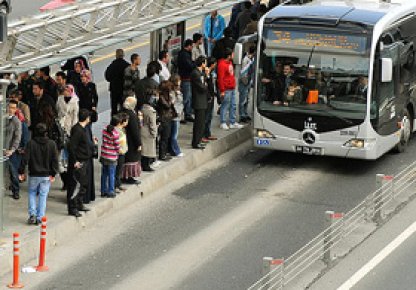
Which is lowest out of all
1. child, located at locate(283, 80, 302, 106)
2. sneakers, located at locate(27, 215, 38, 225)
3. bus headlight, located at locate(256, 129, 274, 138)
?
sneakers, located at locate(27, 215, 38, 225)

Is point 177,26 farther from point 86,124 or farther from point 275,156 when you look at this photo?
point 86,124

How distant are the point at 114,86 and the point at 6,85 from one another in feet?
22.4

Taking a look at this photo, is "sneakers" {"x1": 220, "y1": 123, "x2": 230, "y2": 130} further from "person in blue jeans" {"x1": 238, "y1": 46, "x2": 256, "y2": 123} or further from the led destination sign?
the led destination sign

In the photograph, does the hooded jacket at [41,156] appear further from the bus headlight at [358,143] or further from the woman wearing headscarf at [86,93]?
the bus headlight at [358,143]

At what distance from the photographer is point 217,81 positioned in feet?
86.4

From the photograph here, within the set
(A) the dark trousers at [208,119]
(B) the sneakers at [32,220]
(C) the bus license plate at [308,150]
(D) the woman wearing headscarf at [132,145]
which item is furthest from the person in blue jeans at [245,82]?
(B) the sneakers at [32,220]

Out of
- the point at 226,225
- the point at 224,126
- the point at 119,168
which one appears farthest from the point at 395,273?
the point at 224,126

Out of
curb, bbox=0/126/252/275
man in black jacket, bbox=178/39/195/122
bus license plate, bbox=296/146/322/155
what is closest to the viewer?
curb, bbox=0/126/252/275

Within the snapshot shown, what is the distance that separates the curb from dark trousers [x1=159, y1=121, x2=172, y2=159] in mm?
303

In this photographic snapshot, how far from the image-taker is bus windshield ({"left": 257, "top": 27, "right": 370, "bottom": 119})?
24.1 metres

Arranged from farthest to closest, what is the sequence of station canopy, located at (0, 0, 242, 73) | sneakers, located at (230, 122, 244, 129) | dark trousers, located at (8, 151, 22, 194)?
1. sneakers, located at (230, 122, 244, 129)
2. dark trousers, located at (8, 151, 22, 194)
3. station canopy, located at (0, 0, 242, 73)

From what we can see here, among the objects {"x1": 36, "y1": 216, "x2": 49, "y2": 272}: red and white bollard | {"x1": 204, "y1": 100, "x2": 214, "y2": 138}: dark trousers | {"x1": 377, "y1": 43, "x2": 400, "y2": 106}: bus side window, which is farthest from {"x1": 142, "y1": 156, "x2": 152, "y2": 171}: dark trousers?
{"x1": 36, "y1": 216, "x2": 49, "y2": 272}: red and white bollard

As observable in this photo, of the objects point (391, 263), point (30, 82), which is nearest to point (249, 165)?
point (30, 82)

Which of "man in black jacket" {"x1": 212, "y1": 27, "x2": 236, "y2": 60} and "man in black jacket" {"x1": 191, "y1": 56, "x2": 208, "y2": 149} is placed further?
"man in black jacket" {"x1": 212, "y1": 27, "x2": 236, "y2": 60}
